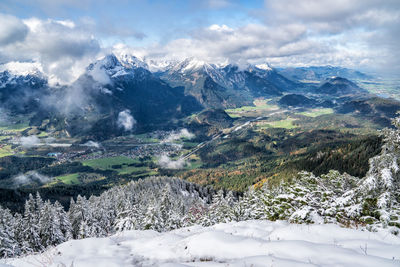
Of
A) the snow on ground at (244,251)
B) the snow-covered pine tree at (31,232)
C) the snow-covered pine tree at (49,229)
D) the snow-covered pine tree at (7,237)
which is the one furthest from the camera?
the snow-covered pine tree at (49,229)

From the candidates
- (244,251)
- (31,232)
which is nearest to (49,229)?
(31,232)

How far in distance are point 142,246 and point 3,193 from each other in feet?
484

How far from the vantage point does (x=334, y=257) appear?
6727 millimetres

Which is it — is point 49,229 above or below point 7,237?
below

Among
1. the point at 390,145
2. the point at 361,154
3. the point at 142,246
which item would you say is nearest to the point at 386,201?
the point at 390,145

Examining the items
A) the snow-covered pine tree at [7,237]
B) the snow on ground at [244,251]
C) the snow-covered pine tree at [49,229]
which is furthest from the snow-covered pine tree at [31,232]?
the snow on ground at [244,251]

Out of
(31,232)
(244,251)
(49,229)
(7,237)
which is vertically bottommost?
(49,229)

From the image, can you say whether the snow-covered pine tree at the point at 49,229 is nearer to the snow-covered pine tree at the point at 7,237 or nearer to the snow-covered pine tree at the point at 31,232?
the snow-covered pine tree at the point at 31,232

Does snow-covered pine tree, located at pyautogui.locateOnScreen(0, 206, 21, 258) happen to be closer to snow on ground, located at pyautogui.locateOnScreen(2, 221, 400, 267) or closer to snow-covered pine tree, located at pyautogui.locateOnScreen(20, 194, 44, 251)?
snow-covered pine tree, located at pyautogui.locateOnScreen(20, 194, 44, 251)

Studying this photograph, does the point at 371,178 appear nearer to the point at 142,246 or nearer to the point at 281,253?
the point at 281,253

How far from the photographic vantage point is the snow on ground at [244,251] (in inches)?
268

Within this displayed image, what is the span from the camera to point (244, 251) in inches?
320

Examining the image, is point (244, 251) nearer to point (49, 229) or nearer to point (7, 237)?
point (7, 237)

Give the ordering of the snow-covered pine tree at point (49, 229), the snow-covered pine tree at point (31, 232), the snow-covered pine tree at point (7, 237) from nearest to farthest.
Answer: the snow-covered pine tree at point (7, 237), the snow-covered pine tree at point (31, 232), the snow-covered pine tree at point (49, 229)
